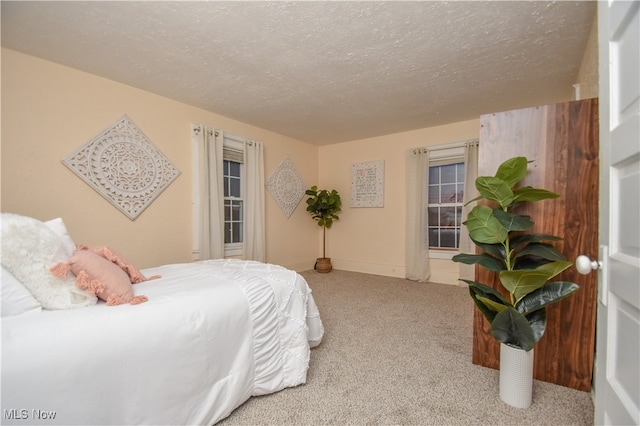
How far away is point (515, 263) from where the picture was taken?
1666 mm

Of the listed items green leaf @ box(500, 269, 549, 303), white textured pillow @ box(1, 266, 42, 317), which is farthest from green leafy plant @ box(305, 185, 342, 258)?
white textured pillow @ box(1, 266, 42, 317)

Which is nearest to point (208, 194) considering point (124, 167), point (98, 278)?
point (124, 167)

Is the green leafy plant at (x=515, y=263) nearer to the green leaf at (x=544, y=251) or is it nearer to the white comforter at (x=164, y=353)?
the green leaf at (x=544, y=251)

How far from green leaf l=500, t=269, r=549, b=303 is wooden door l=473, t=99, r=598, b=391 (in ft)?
1.40

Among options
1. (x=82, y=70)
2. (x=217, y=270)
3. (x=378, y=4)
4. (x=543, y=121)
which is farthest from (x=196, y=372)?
(x=82, y=70)

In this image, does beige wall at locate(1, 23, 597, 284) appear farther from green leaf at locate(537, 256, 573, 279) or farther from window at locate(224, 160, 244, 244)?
green leaf at locate(537, 256, 573, 279)

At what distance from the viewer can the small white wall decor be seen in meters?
4.77

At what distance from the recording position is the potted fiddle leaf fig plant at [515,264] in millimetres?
1362

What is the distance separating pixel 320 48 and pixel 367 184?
297 cm

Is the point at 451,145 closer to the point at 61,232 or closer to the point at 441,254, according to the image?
the point at 441,254

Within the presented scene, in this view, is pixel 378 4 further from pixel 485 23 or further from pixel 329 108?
pixel 329 108

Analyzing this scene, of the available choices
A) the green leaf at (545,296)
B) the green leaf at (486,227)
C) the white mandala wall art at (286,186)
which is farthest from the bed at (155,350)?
the white mandala wall art at (286,186)

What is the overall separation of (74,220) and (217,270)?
1737 mm

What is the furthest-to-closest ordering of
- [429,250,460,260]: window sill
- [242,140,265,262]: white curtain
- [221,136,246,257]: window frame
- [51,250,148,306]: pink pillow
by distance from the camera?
[429,250,460,260]: window sill < [242,140,265,262]: white curtain < [221,136,246,257]: window frame < [51,250,148,306]: pink pillow
